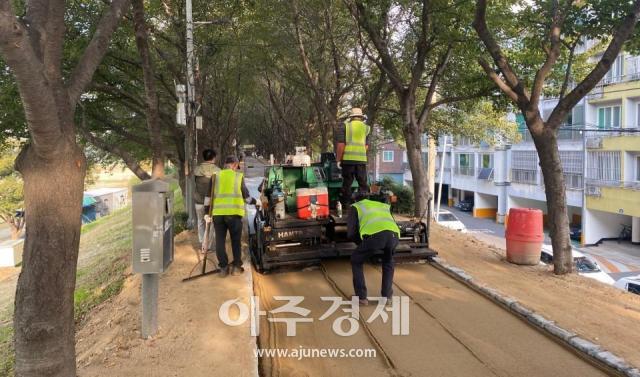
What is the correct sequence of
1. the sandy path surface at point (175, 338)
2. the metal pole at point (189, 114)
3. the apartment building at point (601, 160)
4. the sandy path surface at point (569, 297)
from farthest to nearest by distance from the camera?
1. the apartment building at point (601, 160)
2. the metal pole at point (189, 114)
3. the sandy path surface at point (569, 297)
4. the sandy path surface at point (175, 338)

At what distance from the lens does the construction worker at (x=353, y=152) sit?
28.7 feet

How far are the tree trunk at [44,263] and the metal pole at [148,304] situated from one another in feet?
4.64

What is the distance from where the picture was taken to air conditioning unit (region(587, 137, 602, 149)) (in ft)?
93.9

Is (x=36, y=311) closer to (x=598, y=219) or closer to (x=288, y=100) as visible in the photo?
(x=288, y=100)

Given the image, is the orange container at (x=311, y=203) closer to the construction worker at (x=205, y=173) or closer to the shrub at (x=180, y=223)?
the construction worker at (x=205, y=173)

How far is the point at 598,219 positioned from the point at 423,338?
28.5 m

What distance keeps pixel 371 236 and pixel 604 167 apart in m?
27.0

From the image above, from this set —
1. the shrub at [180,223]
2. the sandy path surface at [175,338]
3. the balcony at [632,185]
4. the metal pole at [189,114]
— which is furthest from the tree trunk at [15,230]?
the balcony at [632,185]

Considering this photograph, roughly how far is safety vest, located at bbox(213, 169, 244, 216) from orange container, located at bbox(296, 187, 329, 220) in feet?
3.93

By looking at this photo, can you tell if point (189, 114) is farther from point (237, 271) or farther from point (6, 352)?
point (6, 352)

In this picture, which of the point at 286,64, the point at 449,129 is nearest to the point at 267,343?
the point at 286,64

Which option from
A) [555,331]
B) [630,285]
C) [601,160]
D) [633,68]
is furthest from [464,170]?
[555,331]

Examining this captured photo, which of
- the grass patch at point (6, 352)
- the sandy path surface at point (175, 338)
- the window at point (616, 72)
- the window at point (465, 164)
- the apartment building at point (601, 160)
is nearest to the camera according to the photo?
the sandy path surface at point (175, 338)

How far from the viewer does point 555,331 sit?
223 inches
